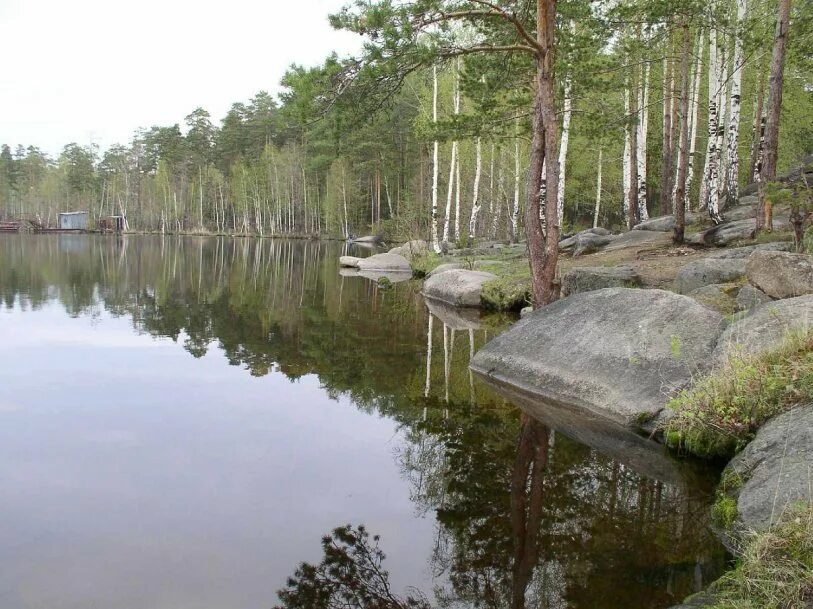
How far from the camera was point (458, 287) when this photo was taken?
57.3 ft

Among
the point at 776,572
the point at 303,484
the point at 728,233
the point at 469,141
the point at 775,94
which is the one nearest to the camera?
the point at 776,572

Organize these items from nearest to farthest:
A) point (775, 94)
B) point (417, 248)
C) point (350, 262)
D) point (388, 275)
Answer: point (775, 94), point (388, 275), point (417, 248), point (350, 262)

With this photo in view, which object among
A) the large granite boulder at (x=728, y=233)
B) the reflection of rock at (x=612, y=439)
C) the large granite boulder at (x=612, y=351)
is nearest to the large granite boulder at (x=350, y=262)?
the large granite boulder at (x=728, y=233)

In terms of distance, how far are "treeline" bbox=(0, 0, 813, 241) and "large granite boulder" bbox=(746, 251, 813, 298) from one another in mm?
5348

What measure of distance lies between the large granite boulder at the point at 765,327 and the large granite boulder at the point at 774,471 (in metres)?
1.23

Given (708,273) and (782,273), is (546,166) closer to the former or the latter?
(708,273)

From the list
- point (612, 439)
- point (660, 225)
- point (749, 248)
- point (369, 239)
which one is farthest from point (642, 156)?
point (369, 239)

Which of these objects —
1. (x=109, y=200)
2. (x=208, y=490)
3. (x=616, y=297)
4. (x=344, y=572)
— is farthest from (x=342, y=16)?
(x=109, y=200)

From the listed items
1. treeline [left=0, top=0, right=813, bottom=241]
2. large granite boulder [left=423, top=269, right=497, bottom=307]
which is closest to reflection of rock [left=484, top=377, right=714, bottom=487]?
treeline [left=0, top=0, right=813, bottom=241]

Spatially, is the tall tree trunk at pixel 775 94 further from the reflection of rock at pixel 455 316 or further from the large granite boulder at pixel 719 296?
the reflection of rock at pixel 455 316

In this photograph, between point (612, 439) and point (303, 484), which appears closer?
point (303, 484)

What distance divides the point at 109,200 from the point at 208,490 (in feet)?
305

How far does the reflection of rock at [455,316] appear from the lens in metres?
14.1

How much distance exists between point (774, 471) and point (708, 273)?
7098 millimetres
